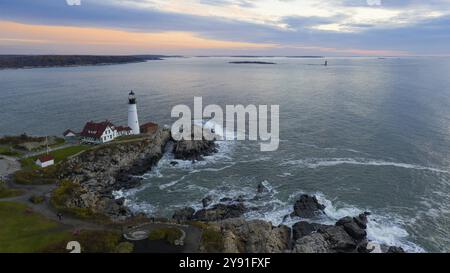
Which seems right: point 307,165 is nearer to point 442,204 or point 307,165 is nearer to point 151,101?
point 442,204

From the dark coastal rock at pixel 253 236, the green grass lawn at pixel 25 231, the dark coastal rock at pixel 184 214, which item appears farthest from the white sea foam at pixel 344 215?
the green grass lawn at pixel 25 231

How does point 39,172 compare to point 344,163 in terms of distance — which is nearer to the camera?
point 39,172

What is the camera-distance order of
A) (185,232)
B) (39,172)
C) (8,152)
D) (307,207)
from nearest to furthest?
(185,232)
(307,207)
(39,172)
(8,152)

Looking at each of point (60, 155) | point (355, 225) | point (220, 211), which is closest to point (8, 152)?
point (60, 155)

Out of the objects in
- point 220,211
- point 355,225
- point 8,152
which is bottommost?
point 355,225

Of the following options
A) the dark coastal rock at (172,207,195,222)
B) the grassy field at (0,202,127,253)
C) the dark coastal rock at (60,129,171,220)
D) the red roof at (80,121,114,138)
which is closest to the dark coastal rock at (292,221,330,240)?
the dark coastal rock at (172,207,195,222)

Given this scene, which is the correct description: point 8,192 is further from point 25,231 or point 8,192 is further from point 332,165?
point 332,165

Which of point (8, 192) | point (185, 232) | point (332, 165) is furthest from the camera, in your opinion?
point (332, 165)
